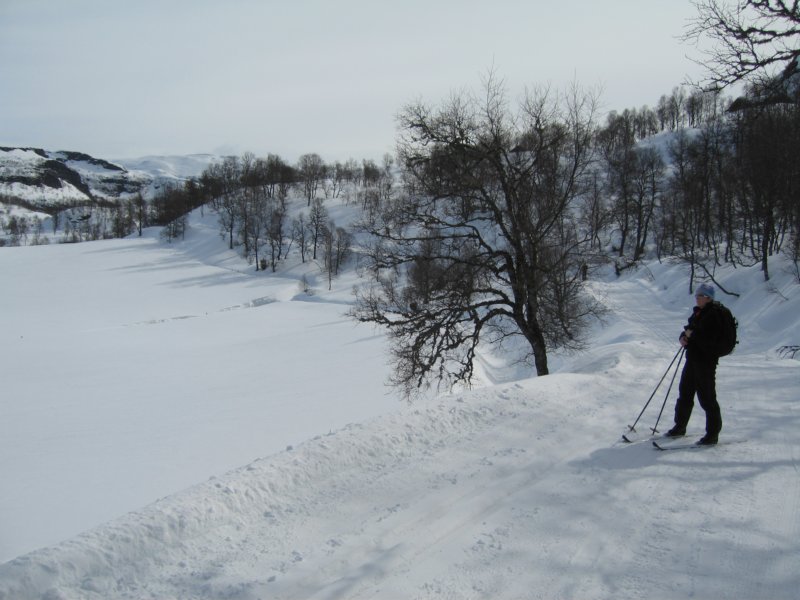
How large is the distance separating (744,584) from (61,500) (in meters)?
13.8

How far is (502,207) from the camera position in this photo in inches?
512

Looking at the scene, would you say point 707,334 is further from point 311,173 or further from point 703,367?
point 311,173

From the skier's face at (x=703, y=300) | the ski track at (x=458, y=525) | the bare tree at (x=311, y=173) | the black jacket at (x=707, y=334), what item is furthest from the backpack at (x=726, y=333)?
the bare tree at (x=311, y=173)

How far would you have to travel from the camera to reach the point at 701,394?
5844 mm

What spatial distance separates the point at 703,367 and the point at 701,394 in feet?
1.05

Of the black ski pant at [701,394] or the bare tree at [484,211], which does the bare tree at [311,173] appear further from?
the black ski pant at [701,394]

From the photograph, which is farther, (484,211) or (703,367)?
(484,211)

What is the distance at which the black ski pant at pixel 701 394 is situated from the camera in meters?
5.71

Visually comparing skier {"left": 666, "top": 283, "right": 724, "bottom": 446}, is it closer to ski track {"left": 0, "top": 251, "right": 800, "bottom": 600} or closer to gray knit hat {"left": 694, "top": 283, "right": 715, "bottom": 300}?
gray knit hat {"left": 694, "top": 283, "right": 715, "bottom": 300}

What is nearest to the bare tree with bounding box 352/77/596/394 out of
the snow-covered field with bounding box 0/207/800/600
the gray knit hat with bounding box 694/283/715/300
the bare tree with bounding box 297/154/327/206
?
the snow-covered field with bounding box 0/207/800/600

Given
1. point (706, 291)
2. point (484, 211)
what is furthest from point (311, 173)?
point (706, 291)

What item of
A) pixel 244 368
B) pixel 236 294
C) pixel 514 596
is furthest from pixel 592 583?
pixel 236 294

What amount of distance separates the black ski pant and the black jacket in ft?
0.31

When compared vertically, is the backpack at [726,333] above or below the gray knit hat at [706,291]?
below
